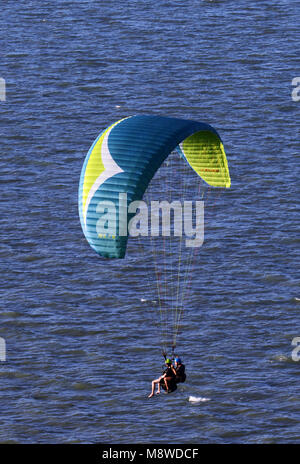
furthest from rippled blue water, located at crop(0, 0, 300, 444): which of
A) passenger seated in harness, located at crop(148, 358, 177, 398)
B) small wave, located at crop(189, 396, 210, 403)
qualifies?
passenger seated in harness, located at crop(148, 358, 177, 398)

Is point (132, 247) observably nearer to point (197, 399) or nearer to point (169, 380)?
point (197, 399)

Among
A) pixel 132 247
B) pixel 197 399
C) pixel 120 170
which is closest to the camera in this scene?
pixel 120 170

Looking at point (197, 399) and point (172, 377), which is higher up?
point (172, 377)

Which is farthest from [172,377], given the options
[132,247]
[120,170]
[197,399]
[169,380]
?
[132,247]

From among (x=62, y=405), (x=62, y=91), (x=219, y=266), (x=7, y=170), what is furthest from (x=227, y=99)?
(x=62, y=405)

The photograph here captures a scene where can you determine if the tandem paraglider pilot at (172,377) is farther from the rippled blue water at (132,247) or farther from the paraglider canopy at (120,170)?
the rippled blue water at (132,247)

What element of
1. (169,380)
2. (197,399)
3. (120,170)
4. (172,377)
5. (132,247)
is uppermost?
(120,170)

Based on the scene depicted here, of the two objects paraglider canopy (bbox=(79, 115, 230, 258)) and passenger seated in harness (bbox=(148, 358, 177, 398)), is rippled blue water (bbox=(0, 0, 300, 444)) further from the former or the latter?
paraglider canopy (bbox=(79, 115, 230, 258))

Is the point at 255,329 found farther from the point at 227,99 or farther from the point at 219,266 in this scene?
the point at 227,99

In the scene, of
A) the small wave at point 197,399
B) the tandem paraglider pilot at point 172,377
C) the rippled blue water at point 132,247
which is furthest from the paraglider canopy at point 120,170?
the small wave at point 197,399
